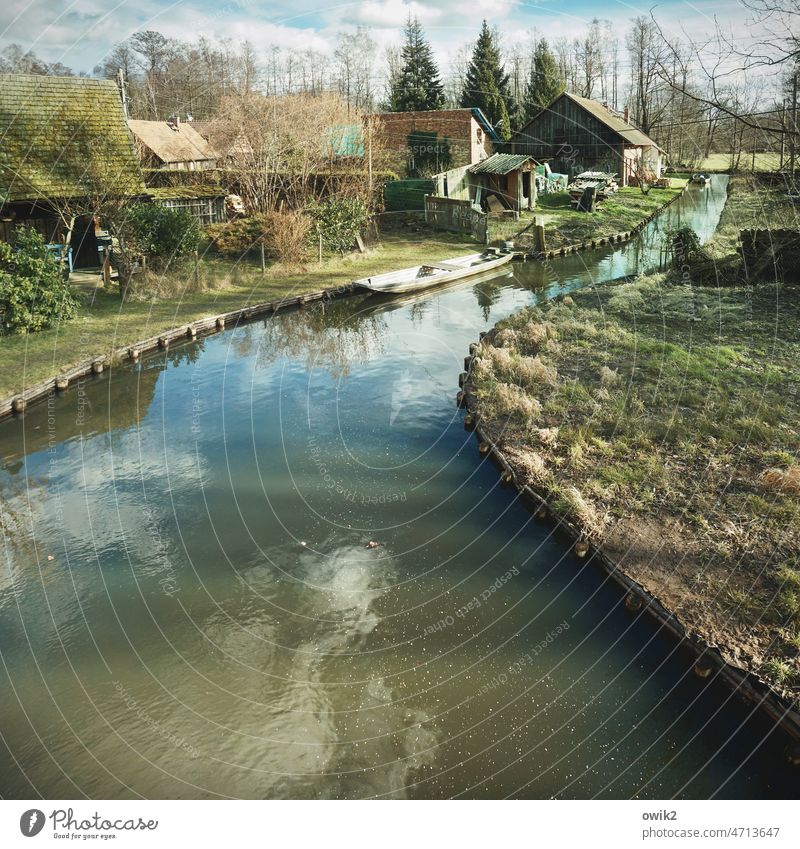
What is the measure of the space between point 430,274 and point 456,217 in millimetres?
10460

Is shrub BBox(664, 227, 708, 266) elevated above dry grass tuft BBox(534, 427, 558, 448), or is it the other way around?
shrub BBox(664, 227, 708, 266)

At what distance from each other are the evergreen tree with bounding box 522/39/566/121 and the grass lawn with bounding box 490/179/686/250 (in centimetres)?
1163

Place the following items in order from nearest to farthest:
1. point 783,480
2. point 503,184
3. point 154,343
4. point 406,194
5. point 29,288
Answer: point 783,480 → point 29,288 → point 154,343 → point 406,194 → point 503,184

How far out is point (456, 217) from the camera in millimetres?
38969

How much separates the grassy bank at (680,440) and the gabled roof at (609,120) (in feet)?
118

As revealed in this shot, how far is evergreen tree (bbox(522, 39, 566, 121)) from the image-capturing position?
55.0 metres

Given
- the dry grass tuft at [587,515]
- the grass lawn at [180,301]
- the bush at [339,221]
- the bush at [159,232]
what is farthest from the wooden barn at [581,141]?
the dry grass tuft at [587,515]

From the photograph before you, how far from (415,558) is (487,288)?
21.0 metres

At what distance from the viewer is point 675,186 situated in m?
59.8

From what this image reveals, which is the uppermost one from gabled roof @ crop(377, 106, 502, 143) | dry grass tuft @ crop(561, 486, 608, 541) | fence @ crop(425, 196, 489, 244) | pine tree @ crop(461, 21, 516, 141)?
pine tree @ crop(461, 21, 516, 141)

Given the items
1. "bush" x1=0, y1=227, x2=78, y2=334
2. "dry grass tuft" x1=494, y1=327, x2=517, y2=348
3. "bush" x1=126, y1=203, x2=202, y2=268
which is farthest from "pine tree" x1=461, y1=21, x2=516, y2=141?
"bush" x1=0, y1=227, x2=78, y2=334

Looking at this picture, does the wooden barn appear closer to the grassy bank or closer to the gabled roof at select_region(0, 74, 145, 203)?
the grassy bank

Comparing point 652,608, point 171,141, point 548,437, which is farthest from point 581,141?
point 652,608

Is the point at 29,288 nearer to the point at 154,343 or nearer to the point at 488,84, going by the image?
the point at 154,343
